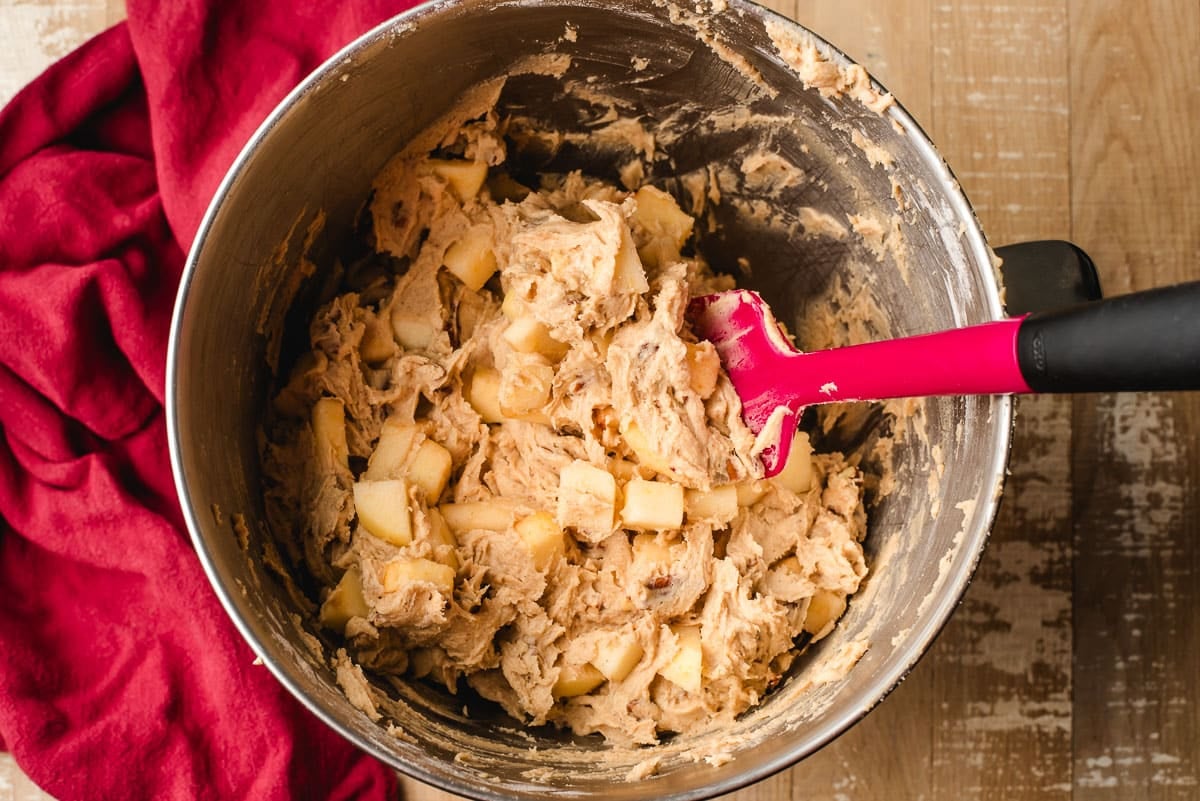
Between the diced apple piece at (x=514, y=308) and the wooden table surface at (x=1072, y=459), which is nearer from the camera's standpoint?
the diced apple piece at (x=514, y=308)

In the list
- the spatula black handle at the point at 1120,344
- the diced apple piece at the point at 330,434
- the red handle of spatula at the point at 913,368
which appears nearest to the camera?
the spatula black handle at the point at 1120,344

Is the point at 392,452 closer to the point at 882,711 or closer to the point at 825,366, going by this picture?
the point at 825,366

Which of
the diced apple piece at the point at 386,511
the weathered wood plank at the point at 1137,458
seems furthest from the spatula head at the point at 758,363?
the weathered wood plank at the point at 1137,458

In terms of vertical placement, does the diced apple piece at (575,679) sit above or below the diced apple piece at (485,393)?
below

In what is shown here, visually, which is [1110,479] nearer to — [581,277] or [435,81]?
[581,277]

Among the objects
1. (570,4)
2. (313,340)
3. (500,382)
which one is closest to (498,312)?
(500,382)

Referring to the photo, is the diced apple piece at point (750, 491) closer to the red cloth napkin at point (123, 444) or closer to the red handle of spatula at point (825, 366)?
the red handle of spatula at point (825, 366)

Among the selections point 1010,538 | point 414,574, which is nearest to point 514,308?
point 414,574
